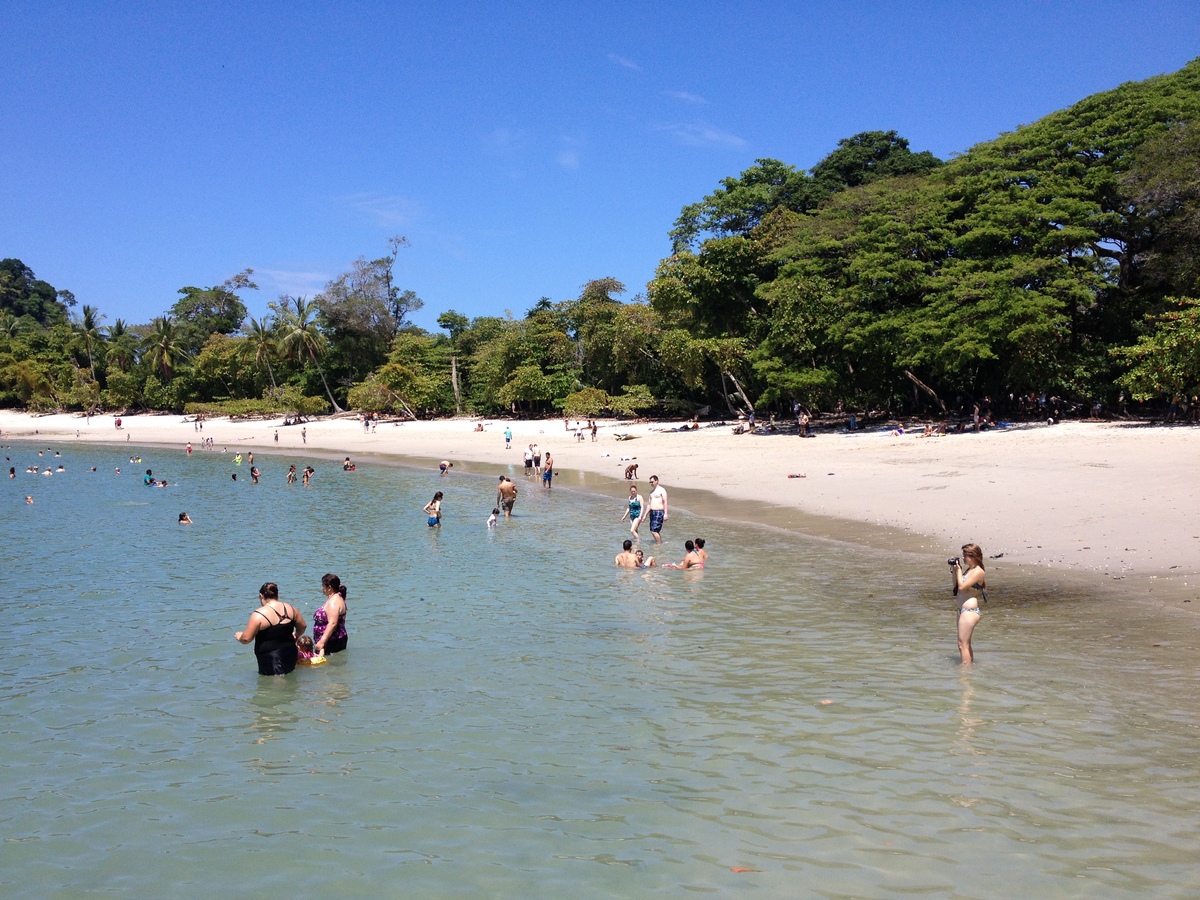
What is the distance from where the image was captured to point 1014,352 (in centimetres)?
3484

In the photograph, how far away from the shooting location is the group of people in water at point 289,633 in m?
10.5

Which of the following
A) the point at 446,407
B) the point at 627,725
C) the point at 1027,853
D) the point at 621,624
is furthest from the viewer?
the point at 446,407

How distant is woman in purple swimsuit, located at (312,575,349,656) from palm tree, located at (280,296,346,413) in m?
65.8

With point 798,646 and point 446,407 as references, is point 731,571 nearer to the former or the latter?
point 798,646

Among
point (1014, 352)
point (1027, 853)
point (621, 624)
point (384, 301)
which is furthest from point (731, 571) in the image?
point (384, 301)

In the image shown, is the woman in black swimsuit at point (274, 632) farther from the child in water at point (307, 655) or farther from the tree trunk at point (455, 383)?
the tree trunk at point (455, 383)

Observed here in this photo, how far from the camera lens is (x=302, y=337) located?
240ft

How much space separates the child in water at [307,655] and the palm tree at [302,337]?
217 ft

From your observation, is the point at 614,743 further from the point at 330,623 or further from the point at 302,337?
the point at 302,337

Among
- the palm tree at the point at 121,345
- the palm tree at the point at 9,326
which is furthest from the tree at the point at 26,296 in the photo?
the palm tree at the point at 121,345

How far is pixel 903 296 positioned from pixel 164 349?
68.7m

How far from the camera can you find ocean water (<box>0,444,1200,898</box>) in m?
6.20

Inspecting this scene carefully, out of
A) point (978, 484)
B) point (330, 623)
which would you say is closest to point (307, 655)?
point (330, 623)

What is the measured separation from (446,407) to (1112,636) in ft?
203
